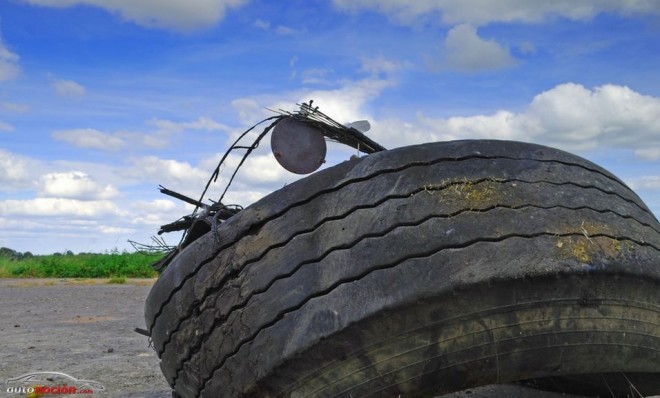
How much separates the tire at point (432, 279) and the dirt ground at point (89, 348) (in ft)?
4.95

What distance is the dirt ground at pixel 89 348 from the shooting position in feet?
13.6

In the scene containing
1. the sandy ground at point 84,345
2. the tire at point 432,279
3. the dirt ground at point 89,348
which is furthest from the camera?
the sandy ground at point 84,345

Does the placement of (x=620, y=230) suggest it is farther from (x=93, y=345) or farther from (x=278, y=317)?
(x=93, y=345)

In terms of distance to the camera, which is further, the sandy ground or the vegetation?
the vegetation

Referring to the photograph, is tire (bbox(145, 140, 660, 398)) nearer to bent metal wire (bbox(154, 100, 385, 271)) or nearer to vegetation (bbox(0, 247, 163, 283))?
bent metal wire (bbox(154, 100, 385, 271))

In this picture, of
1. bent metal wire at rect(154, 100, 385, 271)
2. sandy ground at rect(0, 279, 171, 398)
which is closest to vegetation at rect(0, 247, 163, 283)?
sandy ground at rect(0, 279, 171, 398)

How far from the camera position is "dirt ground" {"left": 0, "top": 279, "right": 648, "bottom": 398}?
4154 mm

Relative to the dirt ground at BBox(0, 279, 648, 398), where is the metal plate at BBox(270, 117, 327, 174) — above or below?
above

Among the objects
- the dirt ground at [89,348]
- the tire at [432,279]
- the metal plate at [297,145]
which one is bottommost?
the dirt ground at [89,348]

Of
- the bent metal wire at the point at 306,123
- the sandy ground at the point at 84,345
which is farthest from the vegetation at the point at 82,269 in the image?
the bent metal wire at the point at 306,123

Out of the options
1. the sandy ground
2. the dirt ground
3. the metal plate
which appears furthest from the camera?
the sandy ground

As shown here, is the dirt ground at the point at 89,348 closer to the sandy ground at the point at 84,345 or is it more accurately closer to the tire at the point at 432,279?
the sandy ground at the point at 84,345

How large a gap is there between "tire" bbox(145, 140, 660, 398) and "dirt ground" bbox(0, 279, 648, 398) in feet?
4.95

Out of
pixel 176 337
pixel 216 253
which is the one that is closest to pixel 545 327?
pixel 216 253
